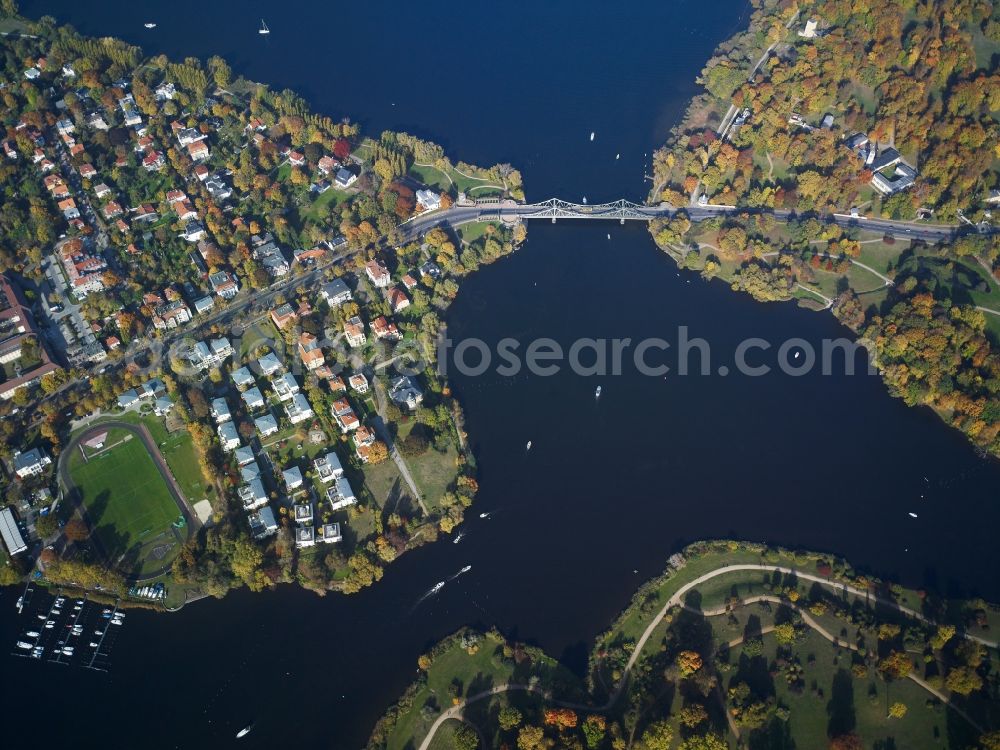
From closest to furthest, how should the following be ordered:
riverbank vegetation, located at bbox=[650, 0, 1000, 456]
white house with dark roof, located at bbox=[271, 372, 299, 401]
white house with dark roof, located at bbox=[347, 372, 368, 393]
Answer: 1. white house with dark roof, located at bbox=[271, 372, 299, 401]
2. white house with dark roof, located at bbox=[347, 372, 368, 393]
3. riverbank vegetation, located at bbox=[650, 0, 1000, 456]

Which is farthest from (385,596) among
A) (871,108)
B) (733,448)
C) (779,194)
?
(871,108)

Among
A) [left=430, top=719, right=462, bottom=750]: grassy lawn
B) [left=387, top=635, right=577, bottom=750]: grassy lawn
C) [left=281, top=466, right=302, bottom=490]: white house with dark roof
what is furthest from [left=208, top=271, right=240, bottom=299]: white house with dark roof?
[left=430, top=719, right=462, bottom=750]: grassy lawn

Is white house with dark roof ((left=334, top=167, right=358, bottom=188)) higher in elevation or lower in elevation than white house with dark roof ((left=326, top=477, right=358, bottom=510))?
higher

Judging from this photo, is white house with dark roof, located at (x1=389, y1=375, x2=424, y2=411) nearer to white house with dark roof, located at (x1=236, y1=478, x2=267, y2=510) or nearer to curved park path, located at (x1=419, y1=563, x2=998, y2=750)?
white house with dark roof, located at (x1=236, y1=478, x2=267, y2=510)

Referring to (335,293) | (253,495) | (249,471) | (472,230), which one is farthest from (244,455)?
(472,230)

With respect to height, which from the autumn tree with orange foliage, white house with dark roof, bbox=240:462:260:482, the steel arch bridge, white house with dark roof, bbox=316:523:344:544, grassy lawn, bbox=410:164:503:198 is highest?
grassy lawn, bbox=410:164:503:198

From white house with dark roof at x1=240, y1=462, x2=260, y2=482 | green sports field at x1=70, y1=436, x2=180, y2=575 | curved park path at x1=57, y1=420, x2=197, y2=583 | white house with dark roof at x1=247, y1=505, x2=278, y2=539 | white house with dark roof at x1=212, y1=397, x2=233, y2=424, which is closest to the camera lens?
green sports field at x1=70, y1=436, x2=180, y2=575

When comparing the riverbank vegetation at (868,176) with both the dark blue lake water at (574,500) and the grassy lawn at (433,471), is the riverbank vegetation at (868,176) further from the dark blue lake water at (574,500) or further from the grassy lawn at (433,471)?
the grassy lawn at (433,471)
